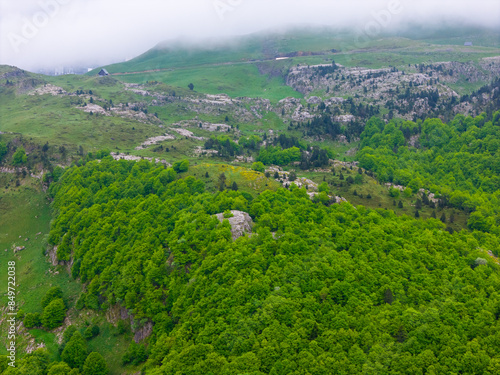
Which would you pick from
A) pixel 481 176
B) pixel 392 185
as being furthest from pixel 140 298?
pixel 481 176

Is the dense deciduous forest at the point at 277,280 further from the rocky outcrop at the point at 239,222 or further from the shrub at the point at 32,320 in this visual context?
the shrub at the point at 32,320

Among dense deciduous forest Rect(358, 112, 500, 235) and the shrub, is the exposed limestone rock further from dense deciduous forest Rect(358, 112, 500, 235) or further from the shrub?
dense deciduous forest Rect(358, 112, 500, 235)

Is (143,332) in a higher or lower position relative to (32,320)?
lower

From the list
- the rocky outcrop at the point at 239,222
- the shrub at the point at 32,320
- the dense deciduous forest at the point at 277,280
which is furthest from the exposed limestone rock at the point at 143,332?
the rocky outcrop at the point at 239,222

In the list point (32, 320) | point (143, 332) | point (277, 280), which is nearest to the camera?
point (277, 280)

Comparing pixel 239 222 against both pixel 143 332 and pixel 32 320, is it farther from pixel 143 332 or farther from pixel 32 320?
pixel 32 320

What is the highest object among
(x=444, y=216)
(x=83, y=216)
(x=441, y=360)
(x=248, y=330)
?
(x=83, y=216)

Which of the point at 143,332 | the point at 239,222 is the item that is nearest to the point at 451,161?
the point at 239,222

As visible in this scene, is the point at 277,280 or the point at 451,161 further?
the point at 451,161

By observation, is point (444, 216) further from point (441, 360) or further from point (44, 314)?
point (44, 314)
